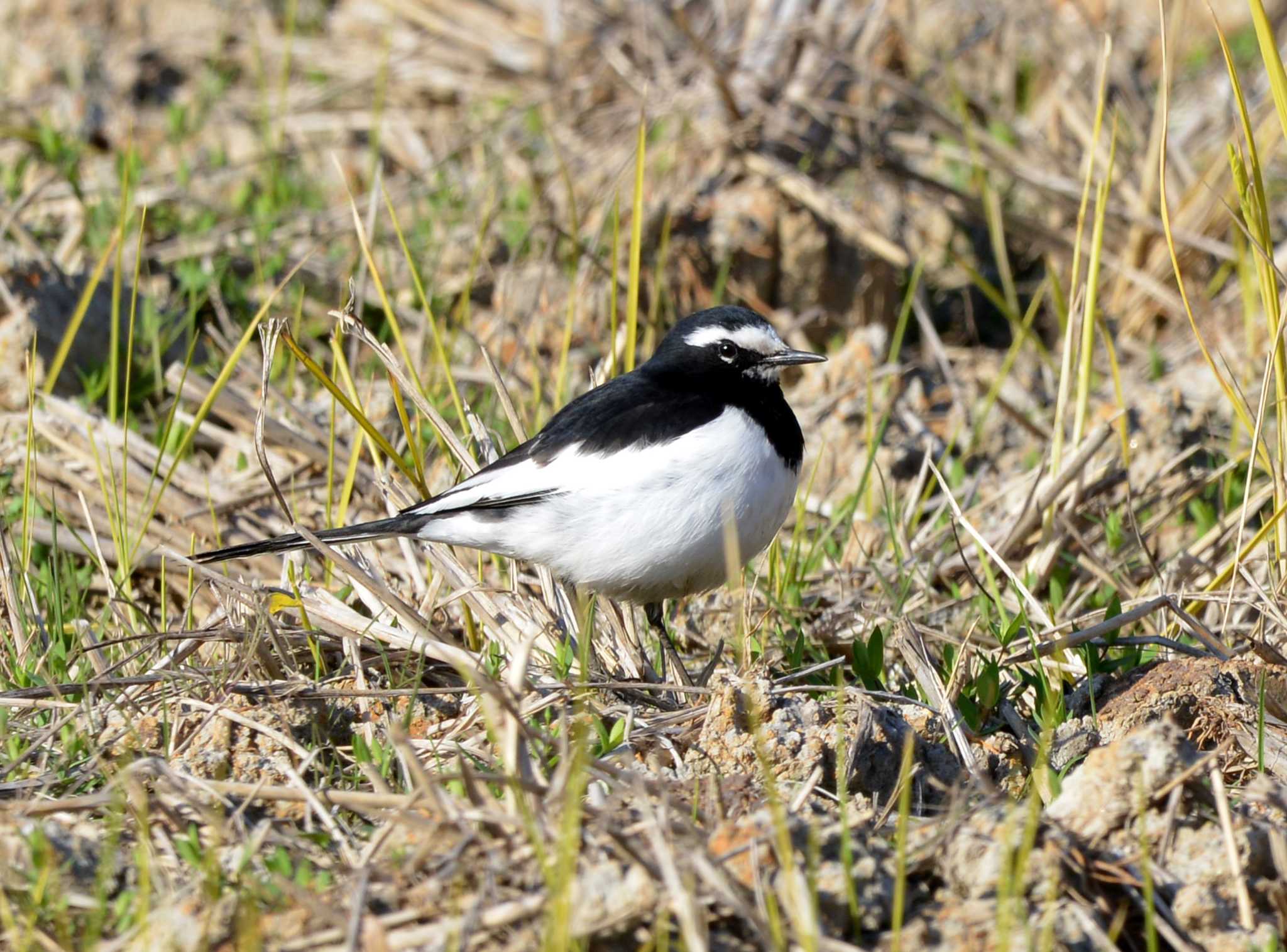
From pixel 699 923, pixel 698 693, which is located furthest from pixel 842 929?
pixel 698 693

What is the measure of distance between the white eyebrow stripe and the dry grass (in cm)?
31

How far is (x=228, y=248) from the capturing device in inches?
261

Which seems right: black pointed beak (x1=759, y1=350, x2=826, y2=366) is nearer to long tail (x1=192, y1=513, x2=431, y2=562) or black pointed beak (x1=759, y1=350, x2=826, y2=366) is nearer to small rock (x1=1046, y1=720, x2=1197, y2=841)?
long tail (x1=192, y1=513, x2=431, y2=562)

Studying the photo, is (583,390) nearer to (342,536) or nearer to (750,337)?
(750,337)

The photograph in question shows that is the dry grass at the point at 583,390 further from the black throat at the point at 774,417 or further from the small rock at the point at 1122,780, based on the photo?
the black throat at the point at 774,417

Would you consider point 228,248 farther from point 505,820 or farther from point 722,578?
point 505,820

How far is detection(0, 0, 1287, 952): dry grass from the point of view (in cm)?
275

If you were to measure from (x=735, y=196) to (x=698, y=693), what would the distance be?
3.47 metres

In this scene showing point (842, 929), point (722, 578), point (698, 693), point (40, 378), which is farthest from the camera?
point (40, 378)

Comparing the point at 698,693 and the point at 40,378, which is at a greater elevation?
the point at 40,378

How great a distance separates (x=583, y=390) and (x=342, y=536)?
2.16 meters

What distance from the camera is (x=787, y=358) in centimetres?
435

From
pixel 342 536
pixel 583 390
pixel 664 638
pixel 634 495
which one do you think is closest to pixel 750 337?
pixel 634 495

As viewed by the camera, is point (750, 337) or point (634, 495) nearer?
point (634, 495)
